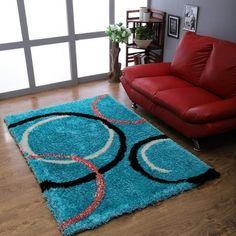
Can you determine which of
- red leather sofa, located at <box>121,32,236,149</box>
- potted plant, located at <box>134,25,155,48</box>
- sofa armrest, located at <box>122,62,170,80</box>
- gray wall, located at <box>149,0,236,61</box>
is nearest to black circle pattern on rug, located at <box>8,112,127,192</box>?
red leather sofa, located at <box>121,32,236,149</box>

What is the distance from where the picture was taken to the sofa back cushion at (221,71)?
2799 millimetres

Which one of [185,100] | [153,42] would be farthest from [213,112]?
[153,42]

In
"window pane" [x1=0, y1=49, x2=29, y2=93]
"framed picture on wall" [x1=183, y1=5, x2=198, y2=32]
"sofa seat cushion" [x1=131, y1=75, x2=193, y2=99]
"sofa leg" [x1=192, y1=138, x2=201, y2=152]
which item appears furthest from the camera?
"window pane" [x1=0, y1=49, x2=29, y2=93]

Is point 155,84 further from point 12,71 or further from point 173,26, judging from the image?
point 12,71

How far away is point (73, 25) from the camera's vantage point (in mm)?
3971

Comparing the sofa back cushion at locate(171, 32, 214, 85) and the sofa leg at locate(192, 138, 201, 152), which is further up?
the sofa back cushion at locate(171, 32, 214, 85)

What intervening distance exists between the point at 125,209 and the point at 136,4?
3.26 m

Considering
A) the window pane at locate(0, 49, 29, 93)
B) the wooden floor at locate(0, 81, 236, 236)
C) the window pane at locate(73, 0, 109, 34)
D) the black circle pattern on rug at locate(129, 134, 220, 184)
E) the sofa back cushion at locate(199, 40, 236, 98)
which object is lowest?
the wooden floor at locate(0, 81, 236, 236)

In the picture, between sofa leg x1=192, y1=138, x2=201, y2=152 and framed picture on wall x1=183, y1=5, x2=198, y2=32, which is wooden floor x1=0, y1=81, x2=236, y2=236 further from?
framed picture on wall x1=183, y1=5, x2=198, y2=32

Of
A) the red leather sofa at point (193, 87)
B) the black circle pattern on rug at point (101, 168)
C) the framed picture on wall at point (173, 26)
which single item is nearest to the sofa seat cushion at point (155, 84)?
the red leather sofa at point (193, 87)

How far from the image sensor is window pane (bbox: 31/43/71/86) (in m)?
3.93

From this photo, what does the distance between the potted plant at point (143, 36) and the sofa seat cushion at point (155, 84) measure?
2.75 feet

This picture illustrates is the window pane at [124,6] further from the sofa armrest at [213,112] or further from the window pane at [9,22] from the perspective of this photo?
the sofa armrest at [213,112]

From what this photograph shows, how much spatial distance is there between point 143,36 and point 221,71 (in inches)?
57.3
